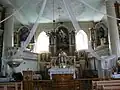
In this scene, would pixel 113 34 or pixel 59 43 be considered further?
pixel 59 43

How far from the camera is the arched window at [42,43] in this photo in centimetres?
1595

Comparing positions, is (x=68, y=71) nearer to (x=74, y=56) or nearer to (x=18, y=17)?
(x=74, y=56)

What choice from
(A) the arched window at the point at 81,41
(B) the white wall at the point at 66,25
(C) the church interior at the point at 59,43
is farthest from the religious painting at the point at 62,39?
(A) the arched window at the point at 81,41

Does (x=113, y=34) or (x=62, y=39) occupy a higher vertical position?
(x=62, y=39)

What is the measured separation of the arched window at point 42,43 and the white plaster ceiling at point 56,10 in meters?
1.27

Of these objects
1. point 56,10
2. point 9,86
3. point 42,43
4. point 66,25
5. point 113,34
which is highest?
point 56,10

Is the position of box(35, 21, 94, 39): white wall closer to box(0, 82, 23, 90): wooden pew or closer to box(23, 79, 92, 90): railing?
box(23, 79, 92, 90): railing

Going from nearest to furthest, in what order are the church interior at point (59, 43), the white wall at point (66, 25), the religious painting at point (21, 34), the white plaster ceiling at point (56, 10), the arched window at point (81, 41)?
the church interior at point (59, 43), the white plaster ceiling at point (56, 10), the religious painting at point (21, 34), the arched window at point (81, 41), the white wall at point (66, 25)

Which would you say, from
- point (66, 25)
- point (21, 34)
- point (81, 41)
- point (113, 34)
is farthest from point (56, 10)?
point (113, 34)

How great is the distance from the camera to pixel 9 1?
1198 cm

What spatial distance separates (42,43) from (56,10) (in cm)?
367

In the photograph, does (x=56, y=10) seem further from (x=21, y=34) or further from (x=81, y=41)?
(x=81, y=41)

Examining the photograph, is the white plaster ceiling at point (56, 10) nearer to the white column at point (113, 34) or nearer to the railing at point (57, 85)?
the white column at point (113, 34)

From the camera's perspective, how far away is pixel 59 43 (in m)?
16.0
